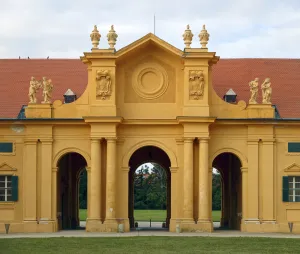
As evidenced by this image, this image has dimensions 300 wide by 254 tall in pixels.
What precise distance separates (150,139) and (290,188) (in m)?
7.79

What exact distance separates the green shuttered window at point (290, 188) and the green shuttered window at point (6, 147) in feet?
47.0

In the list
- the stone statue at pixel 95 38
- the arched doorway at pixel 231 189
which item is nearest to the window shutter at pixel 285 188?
the arched doorway at pixel 231 189

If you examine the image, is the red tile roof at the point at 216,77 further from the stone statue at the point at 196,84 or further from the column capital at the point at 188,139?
the column capital at the point at 188,139

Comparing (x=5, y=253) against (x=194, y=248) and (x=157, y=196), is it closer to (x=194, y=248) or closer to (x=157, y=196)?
(x=194, y=248)

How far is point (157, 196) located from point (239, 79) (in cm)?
4006

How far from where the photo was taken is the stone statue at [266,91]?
161 feet

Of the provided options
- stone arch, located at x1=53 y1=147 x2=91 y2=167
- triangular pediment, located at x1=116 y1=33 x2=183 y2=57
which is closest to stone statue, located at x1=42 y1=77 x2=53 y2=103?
stone arch, located at x1=53 y1=147 x2=91 y2=167

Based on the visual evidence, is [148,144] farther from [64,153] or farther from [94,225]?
[94,225]

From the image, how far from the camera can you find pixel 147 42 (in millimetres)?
48438

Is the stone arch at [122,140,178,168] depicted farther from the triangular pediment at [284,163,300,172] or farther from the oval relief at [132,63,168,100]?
the triangular pediment at [284,163,300,172]

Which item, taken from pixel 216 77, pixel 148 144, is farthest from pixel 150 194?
pixel 148 144

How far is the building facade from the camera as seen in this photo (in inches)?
1902

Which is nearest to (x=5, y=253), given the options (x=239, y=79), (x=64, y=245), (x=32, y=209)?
(x=64, y=245)

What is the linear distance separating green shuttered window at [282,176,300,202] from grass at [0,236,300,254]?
6961mm
